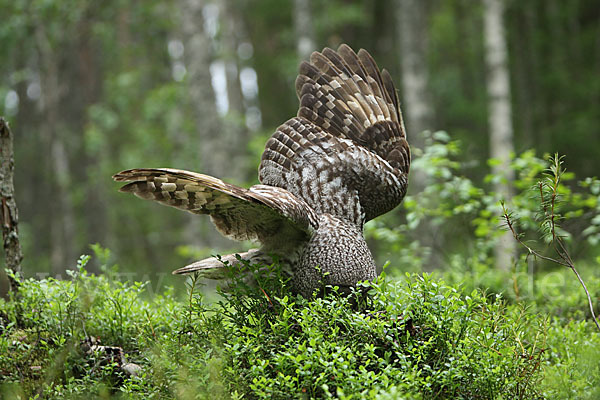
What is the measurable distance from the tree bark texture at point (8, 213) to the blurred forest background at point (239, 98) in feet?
13.5

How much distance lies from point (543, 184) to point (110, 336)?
2.87 m

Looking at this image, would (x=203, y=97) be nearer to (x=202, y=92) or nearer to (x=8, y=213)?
(x=202, y=92)

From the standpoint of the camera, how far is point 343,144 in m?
4.52

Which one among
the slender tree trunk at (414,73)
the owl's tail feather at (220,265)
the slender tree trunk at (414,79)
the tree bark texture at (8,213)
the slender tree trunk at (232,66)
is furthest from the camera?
the slender tree trunk at (232,66)

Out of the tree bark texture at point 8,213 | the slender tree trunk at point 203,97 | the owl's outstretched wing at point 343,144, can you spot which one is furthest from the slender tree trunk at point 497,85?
the tree bark texture at point 8,213

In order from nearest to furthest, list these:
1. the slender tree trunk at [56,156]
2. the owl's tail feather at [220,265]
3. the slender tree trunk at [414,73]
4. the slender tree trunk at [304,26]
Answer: the owl's tail feather at [220,265] < the slender tree trunk at [414,73] < the slender tree trunk at [304,26] < the slender tree trunk at [56,156]

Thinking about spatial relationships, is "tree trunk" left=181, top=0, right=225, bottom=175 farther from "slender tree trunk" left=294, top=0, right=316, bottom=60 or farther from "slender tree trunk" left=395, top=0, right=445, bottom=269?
"slender tree trunk" left=395, top=0, right=445, bottom=269

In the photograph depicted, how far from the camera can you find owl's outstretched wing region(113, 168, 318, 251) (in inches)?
129

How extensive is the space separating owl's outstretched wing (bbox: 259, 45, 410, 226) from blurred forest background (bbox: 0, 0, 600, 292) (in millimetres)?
2219

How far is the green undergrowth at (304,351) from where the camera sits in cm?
308

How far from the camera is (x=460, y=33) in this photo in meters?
29.1

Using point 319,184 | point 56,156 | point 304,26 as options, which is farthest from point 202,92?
point 319,184

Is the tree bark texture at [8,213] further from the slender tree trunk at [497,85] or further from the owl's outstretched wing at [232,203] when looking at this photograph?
the slender tree trunk at [497,85]

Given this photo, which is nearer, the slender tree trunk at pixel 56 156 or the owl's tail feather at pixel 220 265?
the owl's tail feather at pixel 220 265
